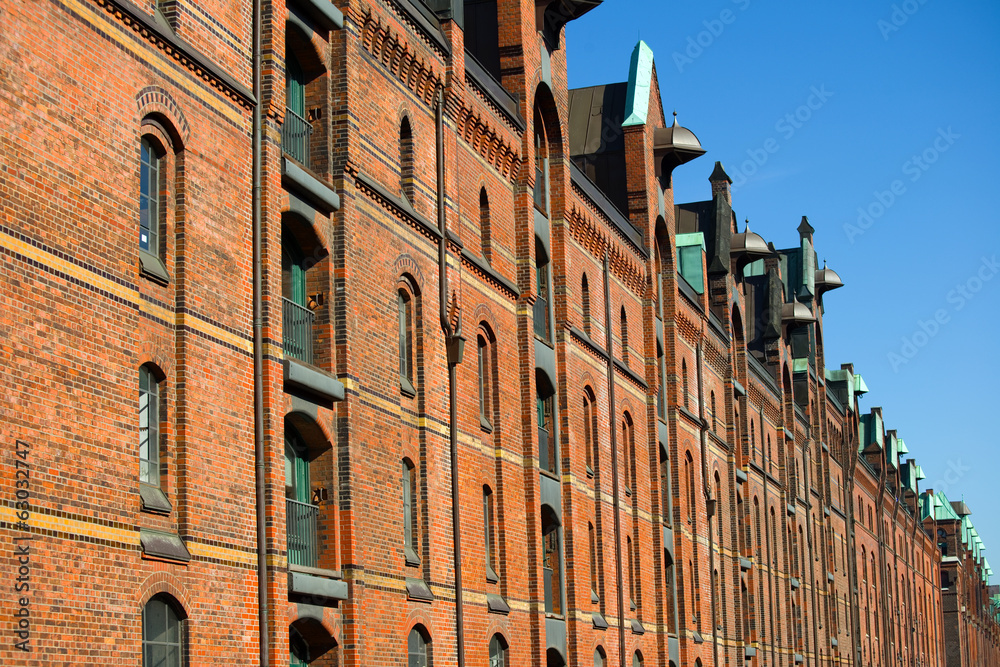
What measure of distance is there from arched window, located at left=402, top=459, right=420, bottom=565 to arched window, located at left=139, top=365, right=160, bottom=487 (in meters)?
7.61

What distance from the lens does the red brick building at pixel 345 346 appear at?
49.1ft

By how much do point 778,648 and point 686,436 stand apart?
52.8 feet

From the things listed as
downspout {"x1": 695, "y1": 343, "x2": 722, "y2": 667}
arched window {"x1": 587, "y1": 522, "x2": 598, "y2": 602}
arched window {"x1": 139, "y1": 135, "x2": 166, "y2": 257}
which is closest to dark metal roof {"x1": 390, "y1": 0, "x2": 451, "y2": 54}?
arched window {"x1": 139, "y1": 135, "x2": 166, "y2": 257}

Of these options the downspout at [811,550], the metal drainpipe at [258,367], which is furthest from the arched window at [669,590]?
the metal drainpipe at [258,367]

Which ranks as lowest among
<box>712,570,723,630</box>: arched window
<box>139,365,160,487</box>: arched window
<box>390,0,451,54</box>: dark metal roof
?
<box>712,570,723,630</box>: arched window

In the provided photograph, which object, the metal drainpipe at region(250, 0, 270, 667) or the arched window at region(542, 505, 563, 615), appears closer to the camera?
the metal drainpipe at region(250, 0, 270, 667)

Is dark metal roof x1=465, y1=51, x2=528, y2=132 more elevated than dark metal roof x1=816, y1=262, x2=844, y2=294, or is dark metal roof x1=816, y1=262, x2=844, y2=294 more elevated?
dark metal roof x1=816, y1=262, x2=844, y2=294

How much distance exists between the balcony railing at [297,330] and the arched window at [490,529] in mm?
7704

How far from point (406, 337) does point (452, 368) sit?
4.73 feet

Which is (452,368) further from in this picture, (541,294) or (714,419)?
(714,419)

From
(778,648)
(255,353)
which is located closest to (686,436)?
(778,648)

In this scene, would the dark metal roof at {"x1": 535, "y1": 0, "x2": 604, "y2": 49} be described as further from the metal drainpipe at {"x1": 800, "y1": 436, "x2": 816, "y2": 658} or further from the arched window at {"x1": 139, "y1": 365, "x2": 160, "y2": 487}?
the metal drainpipe at {"x1": 800, "y1": 436, "x2": 816, "y2": 658}

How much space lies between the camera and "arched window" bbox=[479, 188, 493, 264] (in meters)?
29.8

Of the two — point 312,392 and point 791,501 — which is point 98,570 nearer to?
point 312,392
